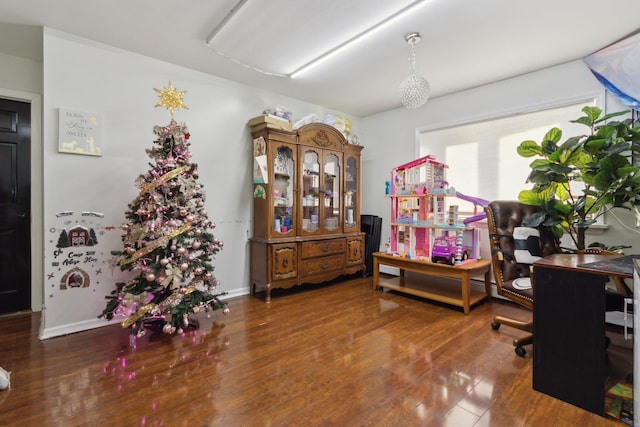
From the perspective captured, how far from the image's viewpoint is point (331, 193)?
4109 mm

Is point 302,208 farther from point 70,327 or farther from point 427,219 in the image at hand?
point 70,327

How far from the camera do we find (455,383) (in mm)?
1828

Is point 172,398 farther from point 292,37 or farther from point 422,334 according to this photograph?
point 292,37

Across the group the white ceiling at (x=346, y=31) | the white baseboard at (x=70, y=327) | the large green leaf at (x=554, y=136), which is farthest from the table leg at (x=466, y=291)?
the white baseboard at (x=70, y=327)

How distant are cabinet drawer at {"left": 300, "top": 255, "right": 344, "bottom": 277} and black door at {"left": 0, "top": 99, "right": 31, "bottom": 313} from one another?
9.36ft

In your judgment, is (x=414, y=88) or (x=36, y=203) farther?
(x=36, y=203)

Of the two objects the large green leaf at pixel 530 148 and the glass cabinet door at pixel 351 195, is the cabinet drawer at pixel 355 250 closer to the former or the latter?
the glass cabinet door at pixel 351 195

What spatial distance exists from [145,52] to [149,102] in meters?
0.46

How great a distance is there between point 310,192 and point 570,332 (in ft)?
9.42

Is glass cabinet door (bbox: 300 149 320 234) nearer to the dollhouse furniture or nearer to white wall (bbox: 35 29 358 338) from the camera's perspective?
white wall (bbox: 35 29 358 338)

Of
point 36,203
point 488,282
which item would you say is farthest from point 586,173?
point 36,203

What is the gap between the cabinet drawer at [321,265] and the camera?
3676 mm

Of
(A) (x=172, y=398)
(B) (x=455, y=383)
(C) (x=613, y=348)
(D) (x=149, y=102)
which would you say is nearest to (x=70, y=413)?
(A) (x=172, y=398)

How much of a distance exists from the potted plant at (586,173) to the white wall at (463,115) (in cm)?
49
